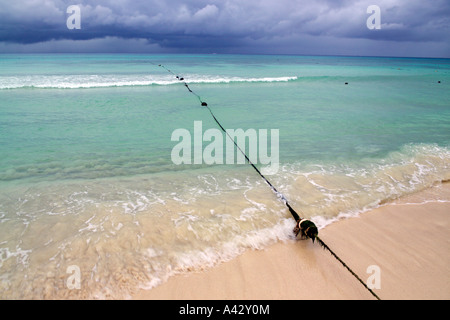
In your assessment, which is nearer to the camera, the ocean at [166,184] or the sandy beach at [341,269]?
the sandy beach at [341,269]

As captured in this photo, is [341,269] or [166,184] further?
[166,184]

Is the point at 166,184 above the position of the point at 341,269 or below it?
above

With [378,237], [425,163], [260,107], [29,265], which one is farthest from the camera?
[260,107]

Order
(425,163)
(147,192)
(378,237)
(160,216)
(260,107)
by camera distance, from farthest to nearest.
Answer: (260,107) < (425,163) < (147,192) < (160,216) < (378,237)

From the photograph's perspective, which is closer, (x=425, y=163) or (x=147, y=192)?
(x=147, y=192)

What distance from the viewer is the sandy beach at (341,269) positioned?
274cm

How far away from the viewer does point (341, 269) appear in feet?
10.1

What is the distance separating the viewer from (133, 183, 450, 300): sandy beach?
274 centimetres

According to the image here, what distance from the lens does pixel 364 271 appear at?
119 inches

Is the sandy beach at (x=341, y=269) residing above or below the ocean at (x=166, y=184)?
below
